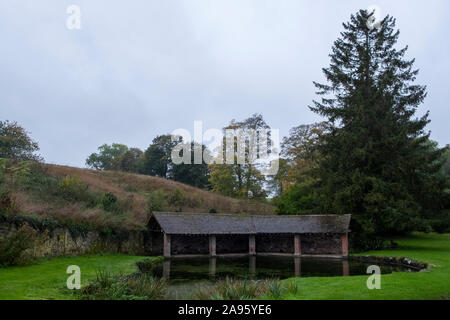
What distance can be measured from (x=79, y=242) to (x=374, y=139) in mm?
21784

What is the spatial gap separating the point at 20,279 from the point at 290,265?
46.0ft

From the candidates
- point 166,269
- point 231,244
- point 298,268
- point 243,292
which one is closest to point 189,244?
point 231,244

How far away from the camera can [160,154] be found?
58406mm

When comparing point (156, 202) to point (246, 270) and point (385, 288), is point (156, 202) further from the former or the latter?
point (385, 288)

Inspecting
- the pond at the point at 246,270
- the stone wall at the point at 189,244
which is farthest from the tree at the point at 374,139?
the stone wall at the point at 189,244

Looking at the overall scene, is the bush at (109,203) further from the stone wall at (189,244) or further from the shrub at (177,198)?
the shrub at (177,198)

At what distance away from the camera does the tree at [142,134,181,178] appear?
57906mm

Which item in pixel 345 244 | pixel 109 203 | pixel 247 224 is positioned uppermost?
pixel 109 203

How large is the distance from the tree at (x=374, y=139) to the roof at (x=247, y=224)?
1685 mm

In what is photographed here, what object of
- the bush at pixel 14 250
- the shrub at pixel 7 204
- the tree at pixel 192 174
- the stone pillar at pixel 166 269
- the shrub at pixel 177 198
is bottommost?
the stone pillar at pixel 166 269

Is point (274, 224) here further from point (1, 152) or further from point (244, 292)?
point (1, 152)

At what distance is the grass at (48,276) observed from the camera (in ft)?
33.8

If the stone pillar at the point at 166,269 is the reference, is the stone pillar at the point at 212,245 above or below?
above

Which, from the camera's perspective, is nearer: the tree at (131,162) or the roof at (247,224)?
the roof at (247,224)
